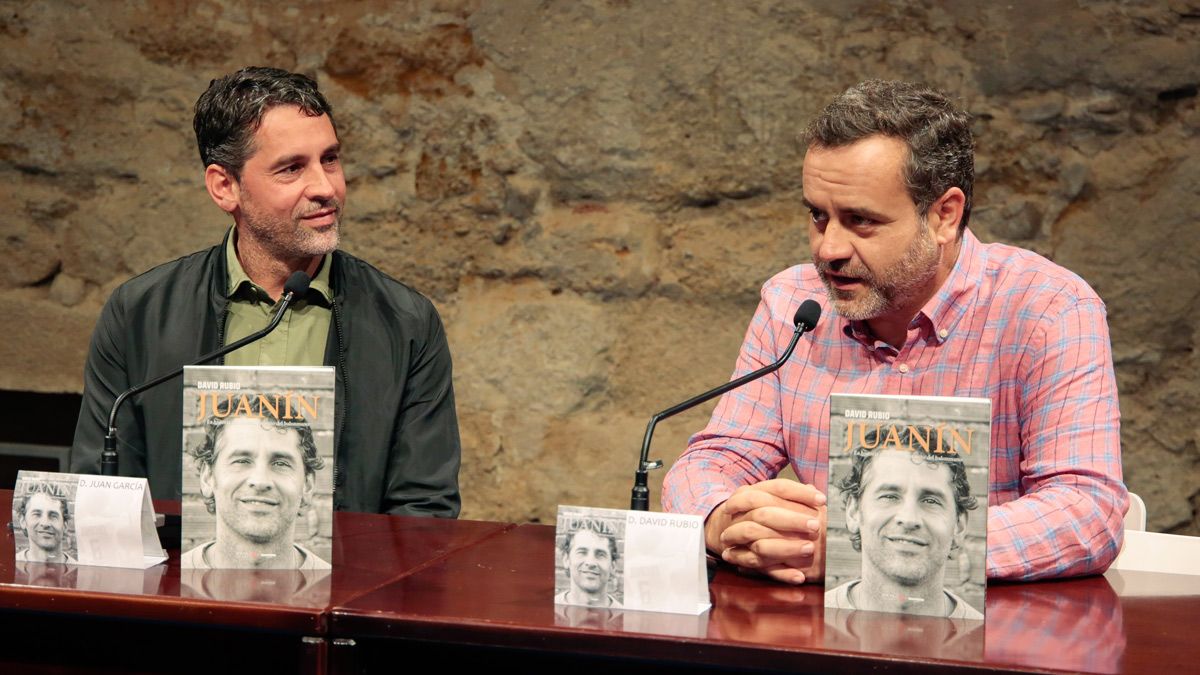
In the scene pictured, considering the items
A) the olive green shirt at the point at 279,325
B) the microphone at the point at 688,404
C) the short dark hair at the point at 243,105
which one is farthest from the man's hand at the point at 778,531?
the short dark hair at the point at 243,105

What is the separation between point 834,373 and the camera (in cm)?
220

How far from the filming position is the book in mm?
1543

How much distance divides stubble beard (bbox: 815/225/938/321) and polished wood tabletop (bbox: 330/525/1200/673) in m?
0.52

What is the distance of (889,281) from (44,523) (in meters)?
1.26

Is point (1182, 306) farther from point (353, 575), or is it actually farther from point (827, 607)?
point (353, 575)

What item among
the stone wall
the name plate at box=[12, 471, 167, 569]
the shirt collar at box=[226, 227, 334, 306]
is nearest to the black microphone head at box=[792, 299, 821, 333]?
the name plate at box=[12, 471, 167, 569]

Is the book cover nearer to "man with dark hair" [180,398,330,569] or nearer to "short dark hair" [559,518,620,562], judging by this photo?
"man with dark hair" [180,398,330,569]

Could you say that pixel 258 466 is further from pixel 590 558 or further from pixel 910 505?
pixel 910 505

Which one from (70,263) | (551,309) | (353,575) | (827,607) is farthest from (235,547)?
(70,263)

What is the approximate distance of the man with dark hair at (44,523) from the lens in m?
1.76

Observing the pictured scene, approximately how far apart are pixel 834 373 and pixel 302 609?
101cm

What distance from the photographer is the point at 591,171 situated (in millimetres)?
3354

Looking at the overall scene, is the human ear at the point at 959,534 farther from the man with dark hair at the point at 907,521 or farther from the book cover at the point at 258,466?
the book cover at the point at 258,466

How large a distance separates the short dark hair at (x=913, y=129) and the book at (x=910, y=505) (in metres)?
0.60
